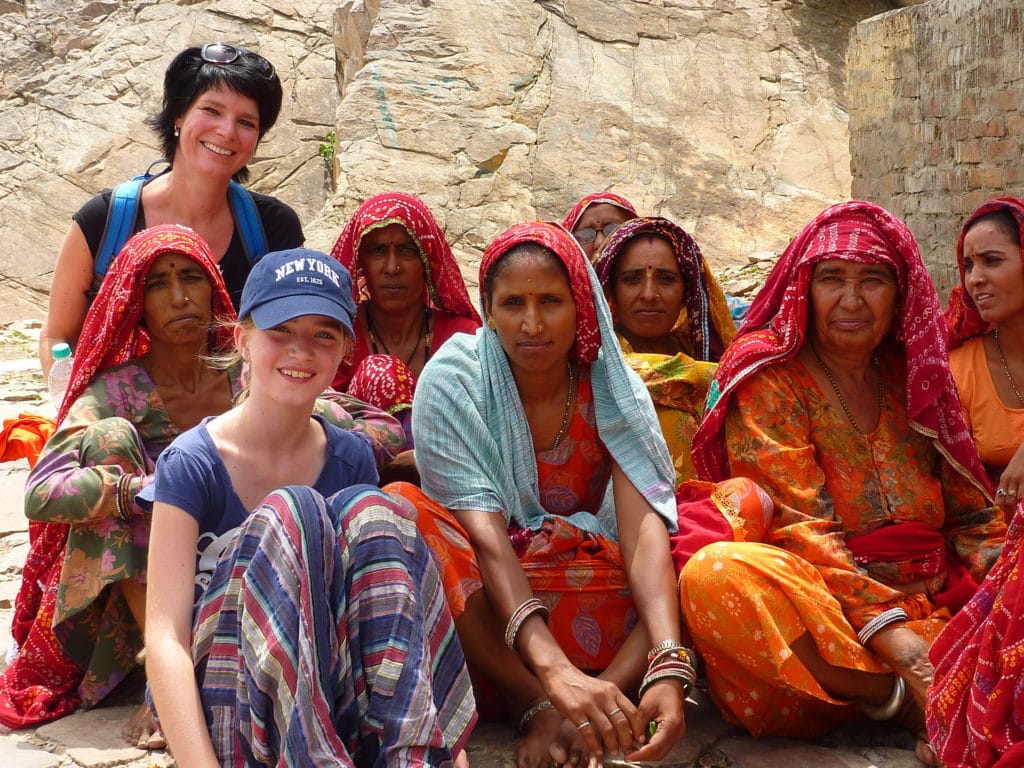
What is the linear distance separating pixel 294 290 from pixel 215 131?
1612mm

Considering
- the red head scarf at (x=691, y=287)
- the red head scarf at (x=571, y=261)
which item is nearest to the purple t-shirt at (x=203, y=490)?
the red head scarf at (x=571, y=261)

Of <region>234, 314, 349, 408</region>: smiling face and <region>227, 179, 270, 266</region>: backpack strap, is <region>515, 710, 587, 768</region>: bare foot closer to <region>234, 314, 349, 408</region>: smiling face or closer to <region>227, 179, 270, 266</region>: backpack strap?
<region>234, 314, 349, 408</region>: smiling face

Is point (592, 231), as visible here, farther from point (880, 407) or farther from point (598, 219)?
point (880, 407)

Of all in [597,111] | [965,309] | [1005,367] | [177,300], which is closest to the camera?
[177,300]

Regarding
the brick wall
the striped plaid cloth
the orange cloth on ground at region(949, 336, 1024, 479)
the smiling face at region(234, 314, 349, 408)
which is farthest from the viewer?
the brick wall

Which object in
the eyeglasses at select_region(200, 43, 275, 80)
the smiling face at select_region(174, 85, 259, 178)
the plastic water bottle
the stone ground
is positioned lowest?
the stone ground

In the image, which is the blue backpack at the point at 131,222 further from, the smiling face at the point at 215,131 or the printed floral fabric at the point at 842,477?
the printed floral fabric at the point at 842,477

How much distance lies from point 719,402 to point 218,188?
2003mm

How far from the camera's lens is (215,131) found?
13.1 feet

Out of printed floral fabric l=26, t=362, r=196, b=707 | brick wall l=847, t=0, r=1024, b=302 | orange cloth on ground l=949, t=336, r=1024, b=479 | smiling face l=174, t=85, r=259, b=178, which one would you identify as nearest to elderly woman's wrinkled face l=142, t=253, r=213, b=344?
printed floral fabric l=26, t=362, r=196, b=707

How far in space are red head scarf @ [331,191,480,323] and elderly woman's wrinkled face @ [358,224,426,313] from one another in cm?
3

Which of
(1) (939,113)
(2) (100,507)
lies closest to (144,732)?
(2) (100,507)

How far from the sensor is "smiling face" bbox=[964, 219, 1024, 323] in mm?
3740

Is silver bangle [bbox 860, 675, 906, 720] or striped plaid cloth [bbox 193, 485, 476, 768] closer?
striped plaid cloth [bbox 193, 485, 476, 768]
